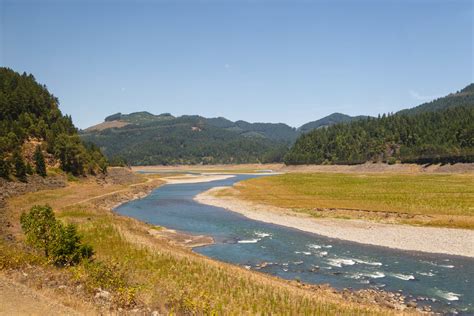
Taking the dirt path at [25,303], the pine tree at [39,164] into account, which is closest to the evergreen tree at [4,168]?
the pine tree at [39,164]

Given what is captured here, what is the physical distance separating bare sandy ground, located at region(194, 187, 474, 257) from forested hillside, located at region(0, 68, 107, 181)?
55.5m

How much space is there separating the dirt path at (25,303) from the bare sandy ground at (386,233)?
1301 inches

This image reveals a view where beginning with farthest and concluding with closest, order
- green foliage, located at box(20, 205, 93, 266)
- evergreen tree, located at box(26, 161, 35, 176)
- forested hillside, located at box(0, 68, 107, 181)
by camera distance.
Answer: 1. forested hillside, located at box(0, 68, 107, 181)
2. evergreen tree, located at box(26, 161, 35, 176)
3. green foliage, located at box(20, 205, 93, 266)

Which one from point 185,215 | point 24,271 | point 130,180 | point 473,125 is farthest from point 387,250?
point 473,125

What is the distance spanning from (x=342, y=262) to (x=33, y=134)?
102 meters

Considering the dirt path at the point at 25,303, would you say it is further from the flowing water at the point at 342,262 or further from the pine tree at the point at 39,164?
the pine tree at the point at 39,164

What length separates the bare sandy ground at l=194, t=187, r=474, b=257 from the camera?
1489 inches

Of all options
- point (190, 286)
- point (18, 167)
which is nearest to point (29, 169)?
point (18, 167)

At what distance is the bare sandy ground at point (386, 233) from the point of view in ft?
124

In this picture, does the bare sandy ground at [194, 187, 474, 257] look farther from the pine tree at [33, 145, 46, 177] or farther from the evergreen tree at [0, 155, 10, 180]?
the pine tree at [33, 145, 46, 177]

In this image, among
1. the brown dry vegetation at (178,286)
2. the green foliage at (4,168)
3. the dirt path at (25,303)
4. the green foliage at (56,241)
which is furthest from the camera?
the green foliage at (4,168)

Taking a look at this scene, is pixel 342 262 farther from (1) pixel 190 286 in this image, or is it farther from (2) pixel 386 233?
(1) pixel 190 286

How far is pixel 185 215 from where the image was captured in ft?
215

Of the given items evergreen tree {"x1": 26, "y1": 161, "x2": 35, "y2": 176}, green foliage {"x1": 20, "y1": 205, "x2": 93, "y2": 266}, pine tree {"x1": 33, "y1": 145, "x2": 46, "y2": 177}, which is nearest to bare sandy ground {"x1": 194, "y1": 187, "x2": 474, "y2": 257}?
green foliage {"x1": 20, "y1": 205, "x2": 93, "y2": 266}
